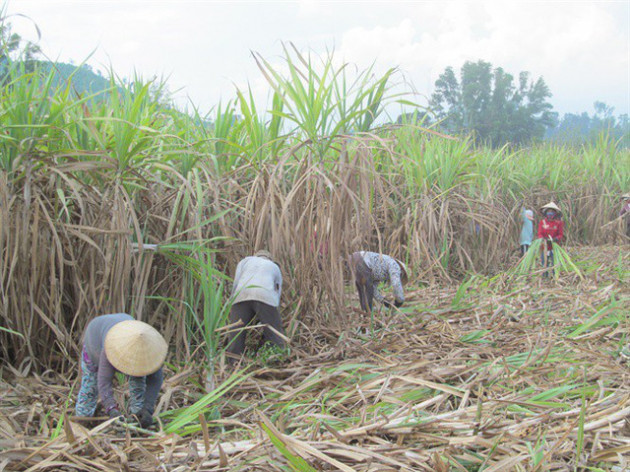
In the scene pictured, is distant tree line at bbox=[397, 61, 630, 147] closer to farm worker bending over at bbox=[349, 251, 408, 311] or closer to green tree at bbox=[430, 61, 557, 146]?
green tree at bbox=[430, 61, 557, 146]

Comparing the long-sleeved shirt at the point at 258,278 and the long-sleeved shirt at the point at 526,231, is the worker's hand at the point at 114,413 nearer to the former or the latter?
the long-sleeved shirt at the point at 258,278

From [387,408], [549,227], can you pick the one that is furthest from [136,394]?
[549,227]

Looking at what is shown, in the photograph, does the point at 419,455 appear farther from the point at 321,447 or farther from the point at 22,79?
the point at 22,79

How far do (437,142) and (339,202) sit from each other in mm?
3877

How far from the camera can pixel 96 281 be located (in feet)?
10.6

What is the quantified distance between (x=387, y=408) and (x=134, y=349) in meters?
1.19

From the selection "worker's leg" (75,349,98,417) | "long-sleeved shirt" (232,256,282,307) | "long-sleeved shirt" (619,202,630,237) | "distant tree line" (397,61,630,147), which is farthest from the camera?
"distant tree line" (397,61,630,147)

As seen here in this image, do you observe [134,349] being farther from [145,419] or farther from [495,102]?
[495,102]

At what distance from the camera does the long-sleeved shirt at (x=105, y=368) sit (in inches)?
104

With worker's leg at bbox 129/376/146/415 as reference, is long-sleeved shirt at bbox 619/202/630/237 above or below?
above

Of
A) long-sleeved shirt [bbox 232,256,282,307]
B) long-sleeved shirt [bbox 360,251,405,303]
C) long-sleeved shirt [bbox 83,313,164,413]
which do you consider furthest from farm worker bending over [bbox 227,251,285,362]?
long-sleeved shirt [bbox 360,251,405,303]

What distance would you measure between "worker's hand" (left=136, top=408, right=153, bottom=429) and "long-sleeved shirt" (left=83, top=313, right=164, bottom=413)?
21 millimetres

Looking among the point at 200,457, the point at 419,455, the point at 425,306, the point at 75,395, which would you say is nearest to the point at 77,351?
the point at 75,395

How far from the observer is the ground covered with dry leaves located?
2.21 metres
